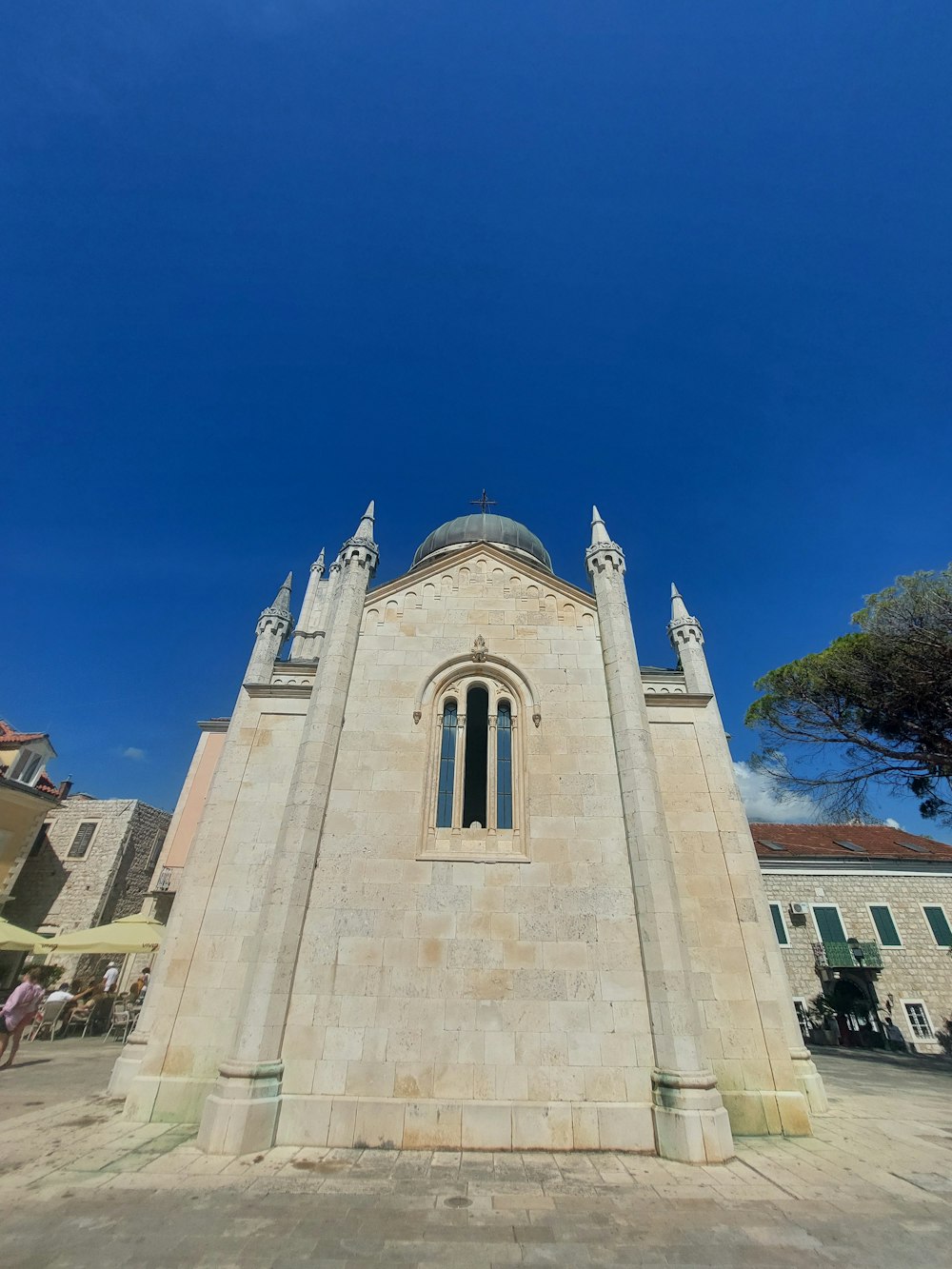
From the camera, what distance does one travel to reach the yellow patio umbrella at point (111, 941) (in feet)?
51.5

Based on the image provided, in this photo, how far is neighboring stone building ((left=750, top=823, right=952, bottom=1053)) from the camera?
79.6 ft

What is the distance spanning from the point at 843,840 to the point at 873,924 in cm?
570

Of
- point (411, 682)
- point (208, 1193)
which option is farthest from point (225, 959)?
point (411, 682)

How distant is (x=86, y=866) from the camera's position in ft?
84.3

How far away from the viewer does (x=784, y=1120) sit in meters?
8.21

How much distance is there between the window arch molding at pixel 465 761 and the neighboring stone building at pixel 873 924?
2332cm

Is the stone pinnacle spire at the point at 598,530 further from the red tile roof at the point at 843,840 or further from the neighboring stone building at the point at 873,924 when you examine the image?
the neighboring stone building at the point at 873,924

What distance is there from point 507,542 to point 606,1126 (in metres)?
16.3

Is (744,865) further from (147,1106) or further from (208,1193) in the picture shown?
(147,1106)

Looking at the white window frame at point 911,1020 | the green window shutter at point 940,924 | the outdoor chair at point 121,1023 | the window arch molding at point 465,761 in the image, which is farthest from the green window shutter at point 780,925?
the outdoor chair at point 121,1023

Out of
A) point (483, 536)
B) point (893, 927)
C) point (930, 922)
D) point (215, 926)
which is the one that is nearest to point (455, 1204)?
point (215, 926)

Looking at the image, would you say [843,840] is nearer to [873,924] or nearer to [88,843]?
[873,924]

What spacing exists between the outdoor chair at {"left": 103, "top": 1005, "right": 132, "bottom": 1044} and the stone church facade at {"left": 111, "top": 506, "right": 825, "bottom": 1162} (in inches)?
437

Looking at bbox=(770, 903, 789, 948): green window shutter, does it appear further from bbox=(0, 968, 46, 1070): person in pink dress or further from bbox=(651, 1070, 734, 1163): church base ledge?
bbox=(0, 968, 46, 1070): person in pink dress
